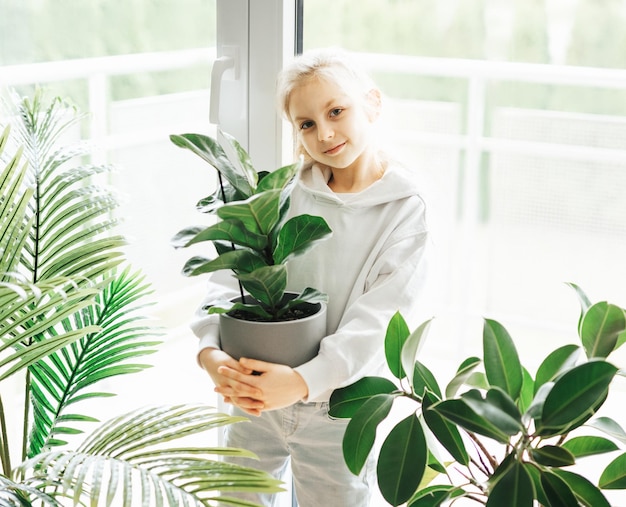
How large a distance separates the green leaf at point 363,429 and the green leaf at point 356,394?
0.07 meters

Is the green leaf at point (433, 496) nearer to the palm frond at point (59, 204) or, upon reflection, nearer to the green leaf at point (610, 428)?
the green leaf at point (610, 428)

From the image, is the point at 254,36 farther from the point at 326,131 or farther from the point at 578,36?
the point at 578,36

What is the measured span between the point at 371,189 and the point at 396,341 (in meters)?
0.37

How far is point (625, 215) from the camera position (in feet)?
5.57

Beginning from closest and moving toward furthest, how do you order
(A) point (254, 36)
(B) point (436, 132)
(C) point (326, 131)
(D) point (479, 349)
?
(C) point (326, 131)
(A) point (254, 36)
(B) point (436, 132)
(D) point (479, 349)

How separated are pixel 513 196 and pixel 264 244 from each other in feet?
2.81

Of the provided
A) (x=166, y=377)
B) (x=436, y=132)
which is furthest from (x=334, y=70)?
(x=166, y=377)

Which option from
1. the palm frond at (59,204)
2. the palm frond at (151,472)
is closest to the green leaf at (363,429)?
the palm frond at (151,472)

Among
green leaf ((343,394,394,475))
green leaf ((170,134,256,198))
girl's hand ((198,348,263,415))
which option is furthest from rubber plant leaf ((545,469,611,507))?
green leaf ((170,134,256,198))

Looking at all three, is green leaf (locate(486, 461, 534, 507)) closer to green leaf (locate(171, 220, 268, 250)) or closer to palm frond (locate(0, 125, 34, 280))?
green leaf (locate(171, 220, 268, 250))

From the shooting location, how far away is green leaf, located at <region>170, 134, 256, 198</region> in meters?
1.15

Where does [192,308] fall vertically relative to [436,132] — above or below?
below

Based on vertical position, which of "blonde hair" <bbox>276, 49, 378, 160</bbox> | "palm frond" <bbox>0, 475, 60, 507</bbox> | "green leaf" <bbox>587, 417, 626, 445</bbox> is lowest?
"palm frond" <bbox>0, 475, 60, 507</bbox>

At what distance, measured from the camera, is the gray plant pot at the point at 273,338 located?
4.05ft
